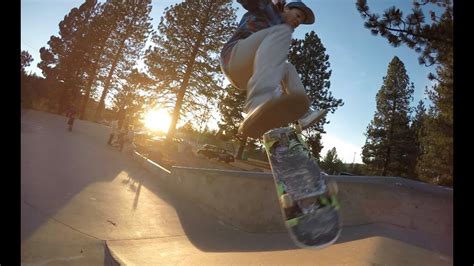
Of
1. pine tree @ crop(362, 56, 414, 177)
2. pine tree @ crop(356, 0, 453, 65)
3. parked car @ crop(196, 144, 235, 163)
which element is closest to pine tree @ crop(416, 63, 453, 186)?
pine tree @ crop(362, 56, 414, 177)

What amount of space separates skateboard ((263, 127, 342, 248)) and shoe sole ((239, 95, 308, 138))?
85 millimetres

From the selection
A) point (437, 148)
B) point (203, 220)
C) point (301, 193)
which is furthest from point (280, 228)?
point (437, 148)

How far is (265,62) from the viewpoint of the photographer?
222cm

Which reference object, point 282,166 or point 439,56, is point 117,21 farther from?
point 282,166

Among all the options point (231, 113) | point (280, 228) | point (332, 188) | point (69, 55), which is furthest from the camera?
point (69, 55)

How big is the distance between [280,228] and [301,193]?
188 inches

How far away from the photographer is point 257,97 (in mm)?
2170

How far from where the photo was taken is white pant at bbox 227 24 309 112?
218 cm

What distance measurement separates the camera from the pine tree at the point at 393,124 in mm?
38125

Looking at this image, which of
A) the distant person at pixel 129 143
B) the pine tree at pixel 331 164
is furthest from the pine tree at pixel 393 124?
the distant person at pixel 129 143

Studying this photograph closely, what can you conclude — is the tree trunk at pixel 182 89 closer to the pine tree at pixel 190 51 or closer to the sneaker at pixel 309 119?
the pine tree at pixel 190 51

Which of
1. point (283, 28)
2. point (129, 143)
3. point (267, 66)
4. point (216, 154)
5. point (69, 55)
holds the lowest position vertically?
point (129, 143)

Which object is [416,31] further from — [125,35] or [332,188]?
[125,35]
